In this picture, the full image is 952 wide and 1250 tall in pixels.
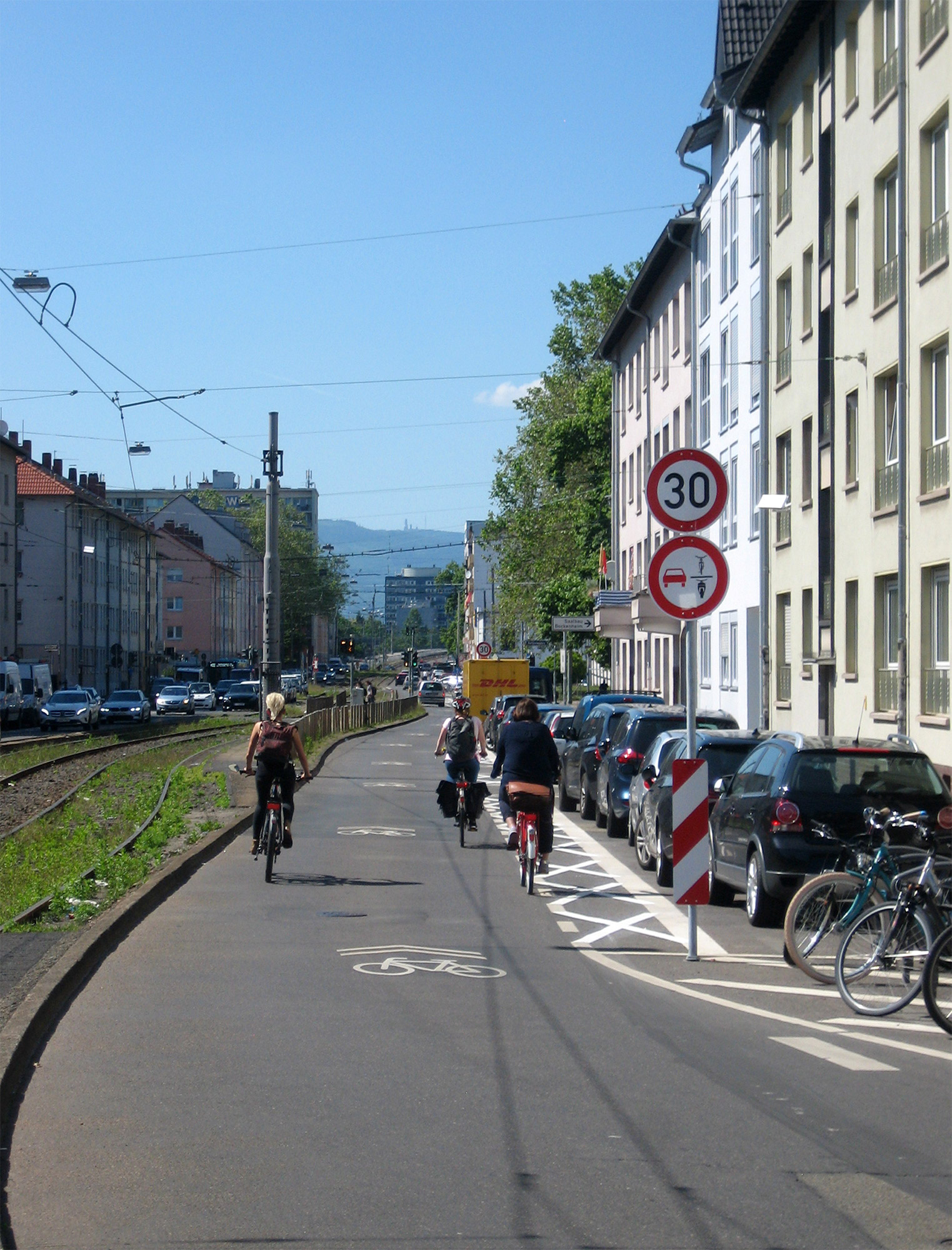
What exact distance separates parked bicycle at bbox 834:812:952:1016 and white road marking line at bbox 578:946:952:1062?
1.29 ft

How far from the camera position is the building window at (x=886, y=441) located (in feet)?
79.2

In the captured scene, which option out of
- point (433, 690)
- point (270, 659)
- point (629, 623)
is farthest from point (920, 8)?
point (433, 690)

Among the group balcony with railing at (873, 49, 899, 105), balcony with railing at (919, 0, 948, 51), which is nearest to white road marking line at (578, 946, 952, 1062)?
balcony with railing at (919, 0, 948, 51)

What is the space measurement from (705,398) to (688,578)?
102ft

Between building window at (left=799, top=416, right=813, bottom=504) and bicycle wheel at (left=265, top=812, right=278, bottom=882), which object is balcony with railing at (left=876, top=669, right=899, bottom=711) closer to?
building window at (left=799, top=416, right=813, bottom=504)

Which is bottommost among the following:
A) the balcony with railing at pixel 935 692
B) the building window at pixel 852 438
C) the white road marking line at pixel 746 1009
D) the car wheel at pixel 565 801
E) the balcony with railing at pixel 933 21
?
the car wheel at pixel 565 801

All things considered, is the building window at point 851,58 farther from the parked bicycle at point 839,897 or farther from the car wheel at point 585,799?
the parked bicycle at point 839,897

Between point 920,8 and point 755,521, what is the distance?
43.1ft

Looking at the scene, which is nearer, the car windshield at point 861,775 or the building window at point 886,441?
the car windshield at point 861,775

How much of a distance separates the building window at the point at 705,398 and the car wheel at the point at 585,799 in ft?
60.5

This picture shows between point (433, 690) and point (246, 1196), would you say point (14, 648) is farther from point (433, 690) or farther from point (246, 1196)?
point (246, 1196)

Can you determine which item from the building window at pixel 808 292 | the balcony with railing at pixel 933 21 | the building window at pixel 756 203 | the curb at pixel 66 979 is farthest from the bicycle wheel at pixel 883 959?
the building window at pixel 756 203

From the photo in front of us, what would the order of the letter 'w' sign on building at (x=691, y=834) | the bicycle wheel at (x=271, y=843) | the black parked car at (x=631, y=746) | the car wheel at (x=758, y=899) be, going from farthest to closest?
the black parked car at (x=631, y=746) < the bicycle wheel at (x=271, y=843) < the car wheel at (x=758, y=899) < the letter 'w' sign on building at (x=691, y=834)

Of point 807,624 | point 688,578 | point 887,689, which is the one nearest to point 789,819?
point 688,578
